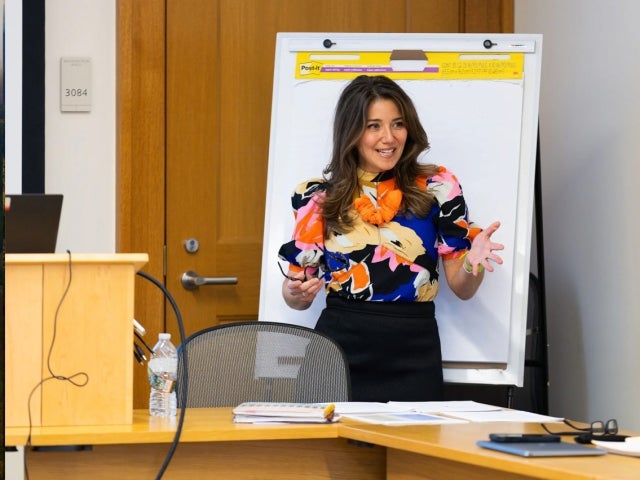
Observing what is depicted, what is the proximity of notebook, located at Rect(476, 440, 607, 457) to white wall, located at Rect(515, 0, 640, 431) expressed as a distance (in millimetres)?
1376

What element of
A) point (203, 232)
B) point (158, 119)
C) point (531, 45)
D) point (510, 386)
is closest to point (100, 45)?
point (158, 119)

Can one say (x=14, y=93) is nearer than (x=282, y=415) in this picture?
No

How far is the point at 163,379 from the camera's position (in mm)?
1866

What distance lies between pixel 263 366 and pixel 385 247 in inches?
23.5

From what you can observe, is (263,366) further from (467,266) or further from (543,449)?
(543,449)

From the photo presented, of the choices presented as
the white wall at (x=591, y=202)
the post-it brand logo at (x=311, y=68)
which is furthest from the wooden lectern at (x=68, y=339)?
the white wall at (x=591, y=202)

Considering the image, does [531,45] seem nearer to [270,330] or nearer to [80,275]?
[270,330]

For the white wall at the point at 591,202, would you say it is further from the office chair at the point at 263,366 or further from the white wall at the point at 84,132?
the white wall at the point at 84,132

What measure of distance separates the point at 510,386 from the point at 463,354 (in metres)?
0.21

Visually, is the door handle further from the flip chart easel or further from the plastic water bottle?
the plastic water bottle

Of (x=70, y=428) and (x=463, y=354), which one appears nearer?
(x=70, y=428)

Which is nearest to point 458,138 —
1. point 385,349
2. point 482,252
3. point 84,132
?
point 482,252

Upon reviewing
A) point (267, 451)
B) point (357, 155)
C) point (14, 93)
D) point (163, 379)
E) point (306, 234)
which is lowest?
point (267, 451)

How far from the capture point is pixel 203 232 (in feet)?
11.6
